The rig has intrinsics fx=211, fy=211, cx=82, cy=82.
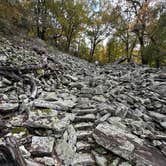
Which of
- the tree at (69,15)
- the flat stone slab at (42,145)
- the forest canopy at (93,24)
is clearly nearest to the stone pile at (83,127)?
the flat stone slab at (42,145)

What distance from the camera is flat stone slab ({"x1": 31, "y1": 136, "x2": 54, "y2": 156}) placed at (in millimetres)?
3703

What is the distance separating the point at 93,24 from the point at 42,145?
105 feet

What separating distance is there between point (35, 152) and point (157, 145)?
2.57 m

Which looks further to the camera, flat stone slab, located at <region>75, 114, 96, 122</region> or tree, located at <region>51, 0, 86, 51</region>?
tree, located at <region>51, 0, 86, 51</region>

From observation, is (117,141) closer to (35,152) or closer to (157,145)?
(157,145)

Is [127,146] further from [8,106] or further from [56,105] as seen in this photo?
[8,106]

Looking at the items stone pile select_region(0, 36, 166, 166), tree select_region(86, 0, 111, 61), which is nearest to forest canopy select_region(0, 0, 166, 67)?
tree select_region(86, 0, 111, 61)

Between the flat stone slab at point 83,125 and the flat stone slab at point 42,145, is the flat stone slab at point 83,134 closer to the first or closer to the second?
the flat stone slab at point 83,125

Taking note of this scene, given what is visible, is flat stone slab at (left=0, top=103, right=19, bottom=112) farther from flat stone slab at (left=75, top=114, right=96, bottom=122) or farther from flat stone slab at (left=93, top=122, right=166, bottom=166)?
flat stone slab at (left=93, top=122, right=166, bottom=166)

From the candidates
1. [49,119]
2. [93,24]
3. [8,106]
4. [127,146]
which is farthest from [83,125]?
[93,24]

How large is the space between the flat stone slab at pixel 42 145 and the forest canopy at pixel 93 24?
393 inches

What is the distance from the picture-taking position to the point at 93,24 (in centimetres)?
3388

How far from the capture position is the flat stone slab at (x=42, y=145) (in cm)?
370

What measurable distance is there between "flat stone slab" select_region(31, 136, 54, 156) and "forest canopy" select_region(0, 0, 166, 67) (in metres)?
9.98
